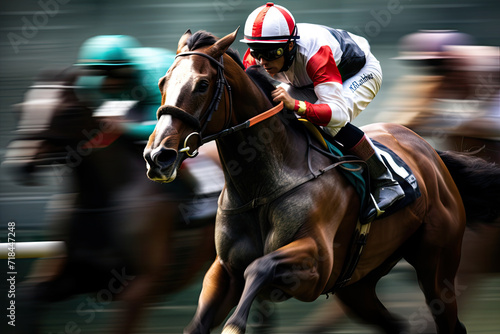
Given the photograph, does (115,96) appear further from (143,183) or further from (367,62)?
(367,62)

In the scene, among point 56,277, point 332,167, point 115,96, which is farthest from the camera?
point 115,96

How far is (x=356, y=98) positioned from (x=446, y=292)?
3.82 feet

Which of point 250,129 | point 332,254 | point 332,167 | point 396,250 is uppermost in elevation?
point 250,129

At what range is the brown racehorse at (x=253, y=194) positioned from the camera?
2.80 m

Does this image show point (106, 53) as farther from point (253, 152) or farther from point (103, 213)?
point (253, 152)

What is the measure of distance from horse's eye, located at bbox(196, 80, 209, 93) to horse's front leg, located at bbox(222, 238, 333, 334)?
27.4 inches

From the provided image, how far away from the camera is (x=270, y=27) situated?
122 inches

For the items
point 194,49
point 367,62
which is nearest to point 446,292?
point 367,62

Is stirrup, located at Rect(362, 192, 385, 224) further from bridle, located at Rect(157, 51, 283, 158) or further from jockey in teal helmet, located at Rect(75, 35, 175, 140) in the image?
jockey in teal helmet, located at Rect(75, 35, 175, 140)

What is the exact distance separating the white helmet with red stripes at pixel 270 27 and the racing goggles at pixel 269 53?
49 millimetres

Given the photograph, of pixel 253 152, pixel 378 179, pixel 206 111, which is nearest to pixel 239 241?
pixel 253 152

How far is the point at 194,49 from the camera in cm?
296

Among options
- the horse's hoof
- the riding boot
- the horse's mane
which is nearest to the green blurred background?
the riding boot

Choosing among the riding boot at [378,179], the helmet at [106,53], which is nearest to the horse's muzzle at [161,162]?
the riding boot at [378,179]
